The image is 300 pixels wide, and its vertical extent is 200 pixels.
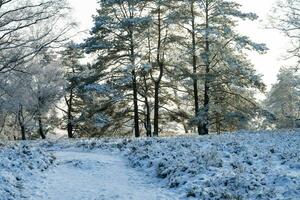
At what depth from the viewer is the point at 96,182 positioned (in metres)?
15.3

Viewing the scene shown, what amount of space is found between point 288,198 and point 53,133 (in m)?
49.6

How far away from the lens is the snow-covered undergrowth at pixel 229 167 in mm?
12273

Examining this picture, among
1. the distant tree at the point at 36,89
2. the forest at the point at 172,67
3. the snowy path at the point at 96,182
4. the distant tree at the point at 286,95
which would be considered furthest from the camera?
the distant tree at the point at 286,95

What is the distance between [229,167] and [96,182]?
14.3 feet

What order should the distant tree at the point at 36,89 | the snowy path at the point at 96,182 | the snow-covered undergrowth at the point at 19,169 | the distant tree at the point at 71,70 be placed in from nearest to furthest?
1. the snow-covered undergrowth at the point at 19,169
2. the snowy path at the point at 96,182
3. the distant tree at the point at 36,89
4. the distant tree at the point at 71,70

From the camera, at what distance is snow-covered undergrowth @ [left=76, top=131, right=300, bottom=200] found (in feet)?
40.3

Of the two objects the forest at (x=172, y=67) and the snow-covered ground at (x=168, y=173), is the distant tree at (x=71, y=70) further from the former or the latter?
the snow-covered ground at (x=168, y=173)

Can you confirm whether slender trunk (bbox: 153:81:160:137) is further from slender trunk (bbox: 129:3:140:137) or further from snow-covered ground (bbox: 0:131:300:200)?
snow-covered ground (bbox: 0:131:300:200)

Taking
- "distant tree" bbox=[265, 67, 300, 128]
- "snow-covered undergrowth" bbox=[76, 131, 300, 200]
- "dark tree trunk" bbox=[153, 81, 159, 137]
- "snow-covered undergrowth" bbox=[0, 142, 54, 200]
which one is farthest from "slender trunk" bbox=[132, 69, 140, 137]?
"distant tree" bbox=[265, 67, 300, 128]

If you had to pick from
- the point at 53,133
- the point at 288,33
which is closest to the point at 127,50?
the point at 288,33

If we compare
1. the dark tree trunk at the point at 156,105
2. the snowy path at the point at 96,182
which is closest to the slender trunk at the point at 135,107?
the dark tree trunk at the point at 156,105

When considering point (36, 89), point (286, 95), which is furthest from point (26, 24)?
point (286, 95)

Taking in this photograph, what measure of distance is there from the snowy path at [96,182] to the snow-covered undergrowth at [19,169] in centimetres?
44

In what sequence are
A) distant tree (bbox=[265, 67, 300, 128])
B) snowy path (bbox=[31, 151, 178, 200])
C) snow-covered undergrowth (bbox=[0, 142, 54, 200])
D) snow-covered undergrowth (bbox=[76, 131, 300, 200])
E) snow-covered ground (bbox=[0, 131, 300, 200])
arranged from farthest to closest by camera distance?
1. distant tree (bbox=[265, 67, 300, 128])
2. snowy path (bbox=[31, 151, 178, 200])
3. snow-covered undergrowth (bbox=[0, 142, 54, 200])
4. snow-covered ground (bbox=[0, 131, 300, 200])
5. snow-covered undergrowth (bbox=[76, 131, 300, 200])
